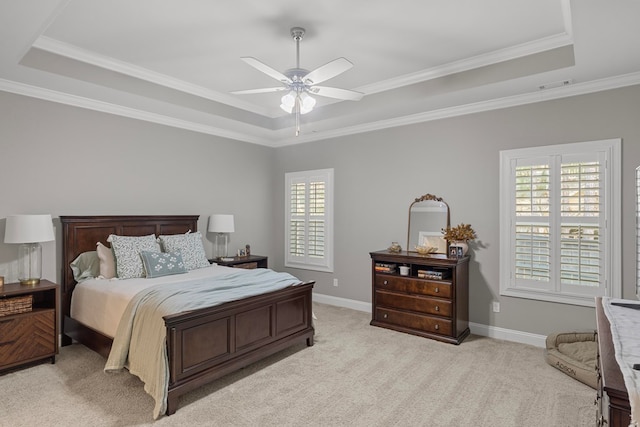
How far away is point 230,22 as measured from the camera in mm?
2949

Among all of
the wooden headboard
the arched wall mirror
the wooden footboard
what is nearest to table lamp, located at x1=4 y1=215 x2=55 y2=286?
the wooden headboard

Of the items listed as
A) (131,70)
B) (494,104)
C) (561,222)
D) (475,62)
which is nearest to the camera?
(475,62)

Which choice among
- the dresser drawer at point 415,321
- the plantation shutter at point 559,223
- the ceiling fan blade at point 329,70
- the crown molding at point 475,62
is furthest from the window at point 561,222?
the ceiling fan blade at point 329,70

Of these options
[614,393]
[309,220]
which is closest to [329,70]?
[614,393]

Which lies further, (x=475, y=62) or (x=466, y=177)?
(x=466, y=177)

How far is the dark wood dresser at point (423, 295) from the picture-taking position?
3.94m

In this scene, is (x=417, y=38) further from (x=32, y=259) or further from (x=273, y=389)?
(x=32, y=259)

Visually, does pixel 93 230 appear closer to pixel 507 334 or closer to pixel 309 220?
pixel 309 220

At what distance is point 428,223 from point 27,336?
4388mm

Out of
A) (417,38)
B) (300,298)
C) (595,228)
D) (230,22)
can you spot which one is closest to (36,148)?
(230,22)

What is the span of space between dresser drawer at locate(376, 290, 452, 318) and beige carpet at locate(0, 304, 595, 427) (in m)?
0.41

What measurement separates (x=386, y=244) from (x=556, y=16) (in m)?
3.12

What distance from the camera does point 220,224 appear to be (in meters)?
5.15

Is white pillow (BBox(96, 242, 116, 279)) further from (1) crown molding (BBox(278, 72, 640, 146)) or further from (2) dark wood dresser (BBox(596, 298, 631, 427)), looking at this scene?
(2) dark wood dresser (BBox(596, 298, 631, 427))
